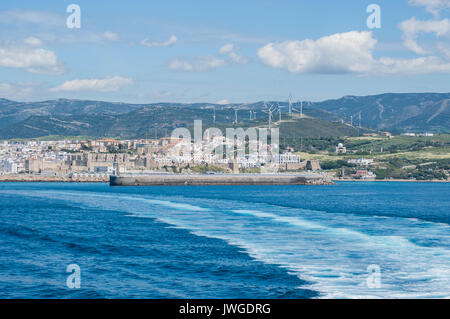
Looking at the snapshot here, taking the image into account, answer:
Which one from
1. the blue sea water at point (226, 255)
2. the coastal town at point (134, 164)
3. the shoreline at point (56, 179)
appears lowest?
the shoreline at point (56, 179)

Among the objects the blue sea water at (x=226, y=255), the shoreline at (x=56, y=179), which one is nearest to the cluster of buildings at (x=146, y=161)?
the shoreline at (x=56, y=179)

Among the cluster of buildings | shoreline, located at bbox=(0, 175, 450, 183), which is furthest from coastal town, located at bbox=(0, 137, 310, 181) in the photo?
shoreline, located at bbox=(0, 175, 450, 183)

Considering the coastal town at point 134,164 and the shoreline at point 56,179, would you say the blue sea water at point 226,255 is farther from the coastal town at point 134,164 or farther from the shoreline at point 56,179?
the coastal town at point 134,164

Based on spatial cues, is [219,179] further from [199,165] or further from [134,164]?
[134,164]

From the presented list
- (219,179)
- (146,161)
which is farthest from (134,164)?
(219,179)

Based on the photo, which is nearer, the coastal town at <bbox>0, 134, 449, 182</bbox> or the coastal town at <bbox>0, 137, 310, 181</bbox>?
the coastal town at <bbox>0, 134, 449, 182</bbox>

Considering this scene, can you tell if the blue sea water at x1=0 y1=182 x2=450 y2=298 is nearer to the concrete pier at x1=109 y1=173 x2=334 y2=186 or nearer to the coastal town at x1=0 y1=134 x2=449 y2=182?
the concrete pier at x1=109 y1=173 x2=334 y2=186
